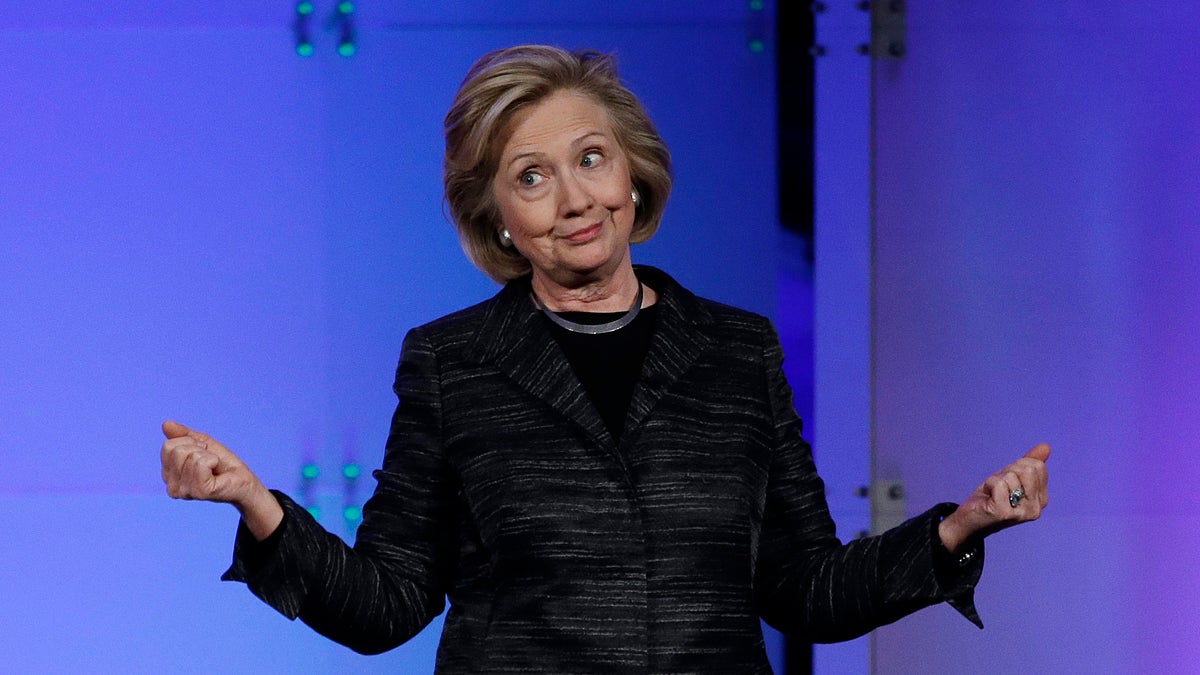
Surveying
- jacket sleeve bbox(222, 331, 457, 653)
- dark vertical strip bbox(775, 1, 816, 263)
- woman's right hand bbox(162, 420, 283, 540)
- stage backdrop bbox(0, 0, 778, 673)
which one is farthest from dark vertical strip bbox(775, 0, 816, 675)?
woman's right hand bbox(162, 420, 283, 540)

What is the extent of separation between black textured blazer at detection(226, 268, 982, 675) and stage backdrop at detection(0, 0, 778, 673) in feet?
3.17

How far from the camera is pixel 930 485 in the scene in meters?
3.01

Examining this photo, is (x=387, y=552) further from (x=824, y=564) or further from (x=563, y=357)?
(x=824, y=564)

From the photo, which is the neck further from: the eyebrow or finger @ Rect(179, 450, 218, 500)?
finger @ Rect(179, 450, 218, 500)

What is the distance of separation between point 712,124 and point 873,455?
2.35ft

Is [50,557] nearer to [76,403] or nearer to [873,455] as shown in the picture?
[76,403]

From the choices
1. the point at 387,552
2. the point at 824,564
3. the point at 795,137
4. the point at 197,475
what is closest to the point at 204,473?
the point at 197,475

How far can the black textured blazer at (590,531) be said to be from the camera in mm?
1798

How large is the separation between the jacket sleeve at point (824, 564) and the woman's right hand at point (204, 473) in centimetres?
65

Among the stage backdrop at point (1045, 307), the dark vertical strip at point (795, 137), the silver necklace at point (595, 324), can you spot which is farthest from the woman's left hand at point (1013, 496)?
the dark vertical strip at point (795, 137)

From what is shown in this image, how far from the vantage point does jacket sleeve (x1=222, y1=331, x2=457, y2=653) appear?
1.75m

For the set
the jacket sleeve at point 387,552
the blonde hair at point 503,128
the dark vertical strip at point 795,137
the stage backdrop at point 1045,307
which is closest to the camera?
the jacket sleeve at point 387,552

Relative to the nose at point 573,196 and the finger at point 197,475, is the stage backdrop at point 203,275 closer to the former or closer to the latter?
the nose at point 573,196

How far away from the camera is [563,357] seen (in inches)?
76.4
